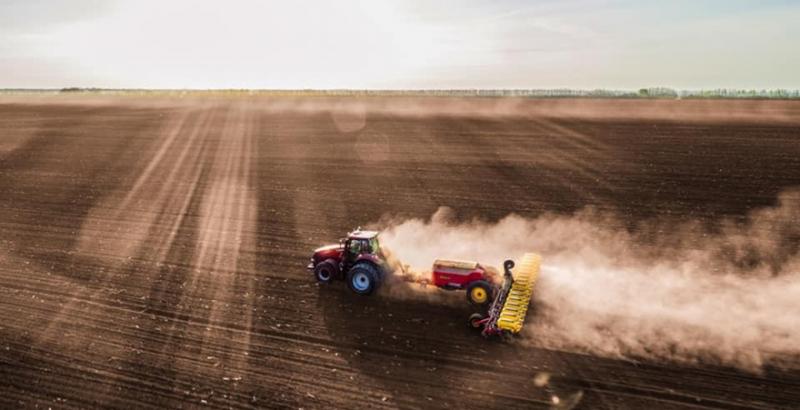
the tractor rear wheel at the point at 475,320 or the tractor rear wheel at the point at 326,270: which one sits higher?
the tractor rear wheel at the point at 326,270

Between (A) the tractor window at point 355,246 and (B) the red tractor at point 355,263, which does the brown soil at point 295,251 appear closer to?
(B) the red tractor at point 355,263

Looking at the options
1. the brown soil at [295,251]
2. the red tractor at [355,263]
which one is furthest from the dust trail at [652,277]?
the red tractor at [355,263]

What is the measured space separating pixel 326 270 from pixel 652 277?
980cm

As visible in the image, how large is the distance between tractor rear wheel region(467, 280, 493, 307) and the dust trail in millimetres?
1356

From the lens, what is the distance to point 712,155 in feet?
114

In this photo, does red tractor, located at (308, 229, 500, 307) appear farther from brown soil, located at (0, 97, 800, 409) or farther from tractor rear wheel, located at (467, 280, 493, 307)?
brown soil, located at (0, 97, 800, 409)

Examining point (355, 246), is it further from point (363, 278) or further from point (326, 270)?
point (326, 270)

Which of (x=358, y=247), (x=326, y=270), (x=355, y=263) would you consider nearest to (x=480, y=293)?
(x=355, y=263)

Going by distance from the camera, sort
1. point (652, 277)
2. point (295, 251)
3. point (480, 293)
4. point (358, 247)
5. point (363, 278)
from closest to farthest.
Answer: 1. point (480, 293)
2. point (363, 278)
3. point (358, 247)
4. point (652, 277)
5. point (295, 251)

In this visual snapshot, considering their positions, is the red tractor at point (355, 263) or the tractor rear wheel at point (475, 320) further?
the red tractor at point (355, 263)

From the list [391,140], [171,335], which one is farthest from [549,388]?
[391,140]

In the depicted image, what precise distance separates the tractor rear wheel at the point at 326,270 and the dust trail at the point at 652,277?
288cm

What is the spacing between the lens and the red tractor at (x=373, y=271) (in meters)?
14.9

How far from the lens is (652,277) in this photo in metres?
16.5
